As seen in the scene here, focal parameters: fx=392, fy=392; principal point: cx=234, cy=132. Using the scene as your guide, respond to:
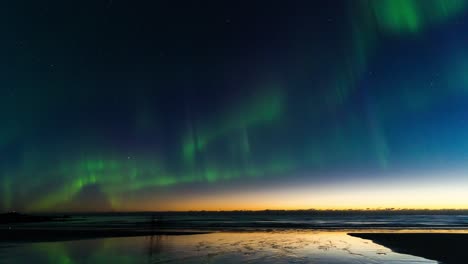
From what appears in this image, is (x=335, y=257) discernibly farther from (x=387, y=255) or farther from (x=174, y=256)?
(x=174, y=256)

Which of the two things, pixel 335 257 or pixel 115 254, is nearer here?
pixel 335 257

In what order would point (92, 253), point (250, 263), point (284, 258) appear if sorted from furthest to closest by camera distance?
point (92, 253) → point (284, 258) → point (250, 263)

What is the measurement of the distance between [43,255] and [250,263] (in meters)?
15.2

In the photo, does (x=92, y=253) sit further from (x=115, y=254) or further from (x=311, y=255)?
(x=311, y=255)

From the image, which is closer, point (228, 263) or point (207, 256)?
point (228, 263)

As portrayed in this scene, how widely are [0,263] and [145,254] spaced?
8.81 m

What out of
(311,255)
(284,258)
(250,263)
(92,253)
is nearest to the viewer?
(250,263)

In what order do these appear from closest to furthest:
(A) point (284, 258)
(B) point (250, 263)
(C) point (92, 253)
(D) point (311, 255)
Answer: (B) point (250, 263) → (A) point (284, 258) → (D) point (311, 255) → (C) point (92, 253)

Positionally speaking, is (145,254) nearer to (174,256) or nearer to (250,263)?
(174,256)

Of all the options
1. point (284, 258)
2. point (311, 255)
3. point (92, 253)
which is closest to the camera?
point (284, 258)

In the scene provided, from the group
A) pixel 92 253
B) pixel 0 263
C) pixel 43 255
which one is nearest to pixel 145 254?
pixel 92 253

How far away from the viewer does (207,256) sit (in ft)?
85.4

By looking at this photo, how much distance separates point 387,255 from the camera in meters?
27.5

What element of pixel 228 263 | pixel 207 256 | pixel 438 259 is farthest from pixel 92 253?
pixel 438 259
